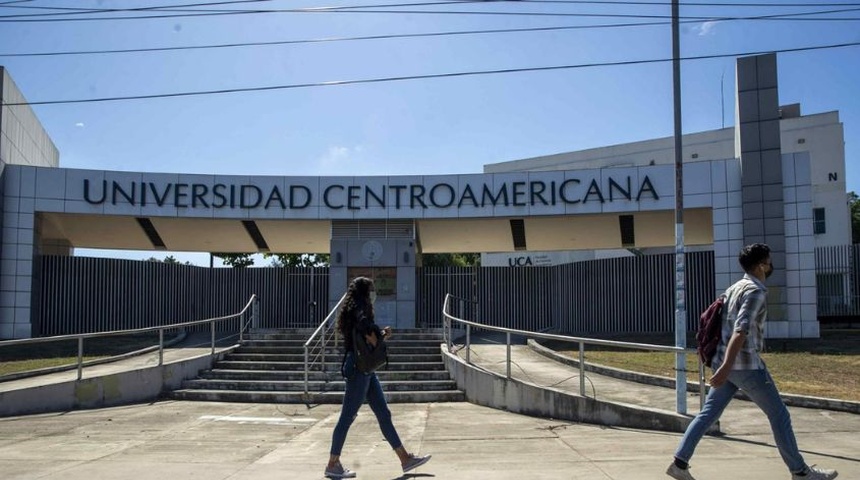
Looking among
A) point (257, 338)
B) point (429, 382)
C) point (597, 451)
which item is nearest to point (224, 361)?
point (257, 338)

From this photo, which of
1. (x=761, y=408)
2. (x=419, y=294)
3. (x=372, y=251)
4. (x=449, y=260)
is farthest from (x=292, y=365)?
(x=449, y=260)

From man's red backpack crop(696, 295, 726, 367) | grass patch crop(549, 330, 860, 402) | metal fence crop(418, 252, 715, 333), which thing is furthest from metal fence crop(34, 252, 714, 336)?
man's red backpack crop(696, 295, 726, 367)

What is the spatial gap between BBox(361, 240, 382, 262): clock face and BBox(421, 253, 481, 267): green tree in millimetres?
34154

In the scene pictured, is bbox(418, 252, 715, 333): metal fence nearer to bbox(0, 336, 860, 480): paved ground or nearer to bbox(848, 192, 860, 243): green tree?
bbox(0, 336, 860, 480): paved ground

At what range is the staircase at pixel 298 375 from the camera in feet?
39.2

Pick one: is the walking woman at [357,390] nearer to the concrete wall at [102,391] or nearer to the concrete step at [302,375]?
the concrete wall at [102,391]

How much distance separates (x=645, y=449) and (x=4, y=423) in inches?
324

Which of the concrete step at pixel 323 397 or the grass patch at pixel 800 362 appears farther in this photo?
the concrete step at pixel 323 397

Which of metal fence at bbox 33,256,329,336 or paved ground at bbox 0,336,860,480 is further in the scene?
metal fence at bbox 33,256,329,336

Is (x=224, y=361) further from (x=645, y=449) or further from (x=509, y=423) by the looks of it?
(x=645, y=449)

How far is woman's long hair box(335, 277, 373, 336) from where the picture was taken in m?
5.67

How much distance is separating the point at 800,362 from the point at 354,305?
33.0 feet

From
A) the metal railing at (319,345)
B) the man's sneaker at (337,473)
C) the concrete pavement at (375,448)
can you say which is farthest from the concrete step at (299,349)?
the man's sneaker at (337,473)

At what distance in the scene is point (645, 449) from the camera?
657cm
